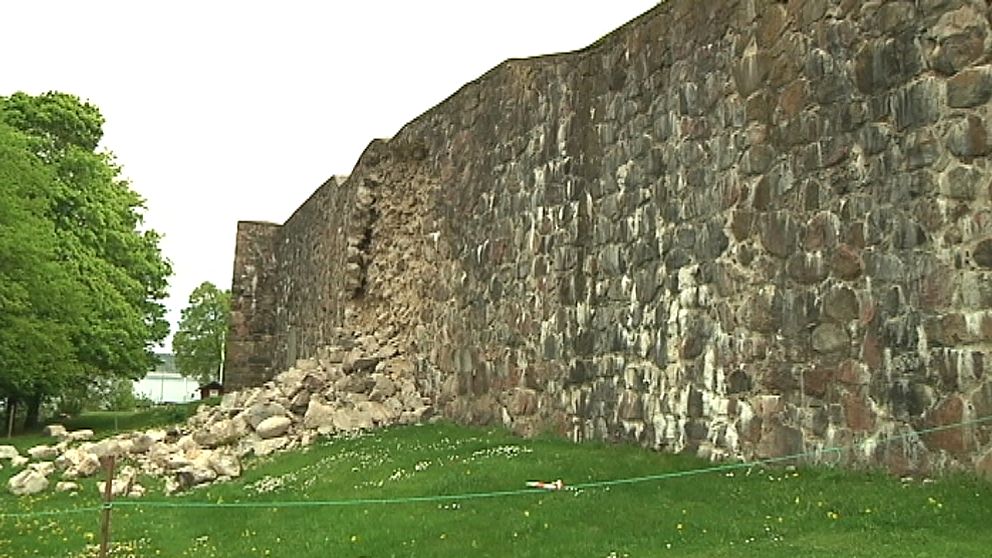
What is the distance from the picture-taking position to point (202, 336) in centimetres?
6284

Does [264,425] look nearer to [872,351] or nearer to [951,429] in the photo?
[872,351]

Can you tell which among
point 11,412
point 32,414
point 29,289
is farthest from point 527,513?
point 32,414

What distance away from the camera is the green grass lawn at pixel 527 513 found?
8.23 meters

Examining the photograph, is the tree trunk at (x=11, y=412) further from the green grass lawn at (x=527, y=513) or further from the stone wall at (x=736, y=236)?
the stone wall at (x=736, y=236)

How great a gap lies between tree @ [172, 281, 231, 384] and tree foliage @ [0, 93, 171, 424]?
1005 inches

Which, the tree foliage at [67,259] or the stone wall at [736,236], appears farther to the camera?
the tree foliage at [67,259]

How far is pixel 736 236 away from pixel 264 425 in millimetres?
10367

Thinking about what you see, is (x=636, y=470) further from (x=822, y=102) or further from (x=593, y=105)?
(x=593, y=105)

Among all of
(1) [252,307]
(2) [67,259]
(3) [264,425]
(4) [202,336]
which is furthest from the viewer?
(4) [202,336]

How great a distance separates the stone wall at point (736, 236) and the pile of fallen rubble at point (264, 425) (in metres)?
1.40

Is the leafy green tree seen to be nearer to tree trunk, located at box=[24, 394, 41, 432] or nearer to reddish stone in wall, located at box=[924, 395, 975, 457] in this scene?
tree trunk, located at box=[24, 394, 41, 432]

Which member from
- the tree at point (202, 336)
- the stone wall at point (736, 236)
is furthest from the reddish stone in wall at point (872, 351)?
the tree at point (202, 336)

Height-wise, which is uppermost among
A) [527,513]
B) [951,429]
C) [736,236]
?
[736,236]

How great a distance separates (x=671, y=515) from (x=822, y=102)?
4.38 m
